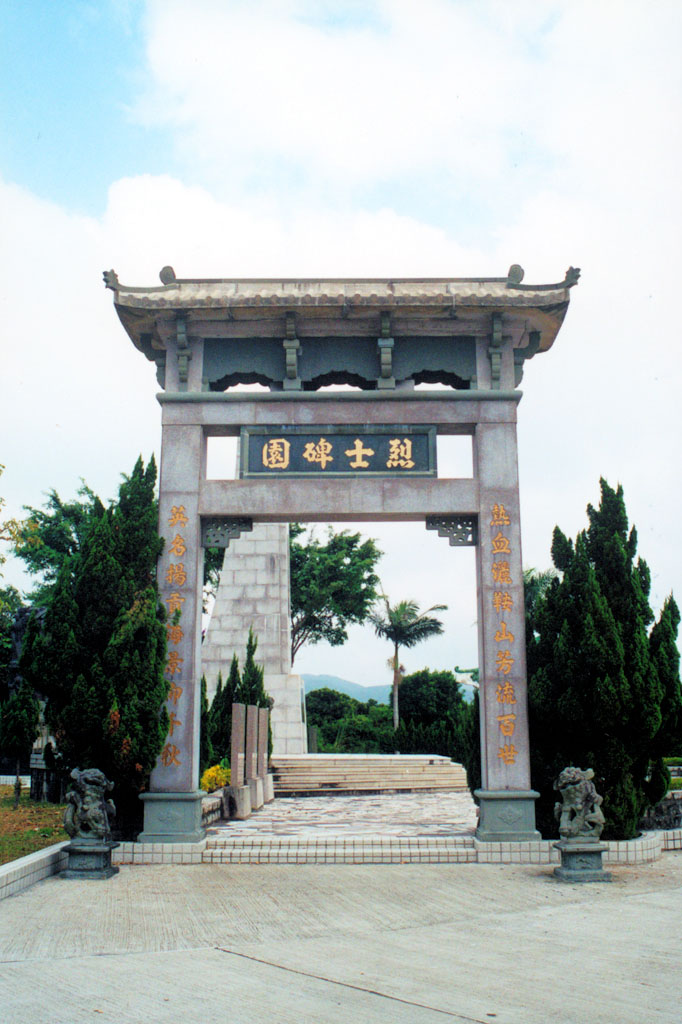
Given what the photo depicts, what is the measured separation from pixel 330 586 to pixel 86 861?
2132cm

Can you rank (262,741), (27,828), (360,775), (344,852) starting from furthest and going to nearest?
(360,775) < (262,741) < (27,828) < (344,852)

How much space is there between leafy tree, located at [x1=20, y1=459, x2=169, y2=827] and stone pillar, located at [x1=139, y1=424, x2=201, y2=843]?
0.72ft

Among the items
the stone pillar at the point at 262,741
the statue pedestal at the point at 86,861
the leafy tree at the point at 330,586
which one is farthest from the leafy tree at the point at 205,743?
the leafy tree at the point at 330,586

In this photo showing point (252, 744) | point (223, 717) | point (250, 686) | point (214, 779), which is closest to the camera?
point (214, 779)

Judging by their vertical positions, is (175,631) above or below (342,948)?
→ above

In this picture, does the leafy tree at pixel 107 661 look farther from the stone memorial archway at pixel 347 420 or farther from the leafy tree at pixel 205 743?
the leafy tree at pixel 205 743

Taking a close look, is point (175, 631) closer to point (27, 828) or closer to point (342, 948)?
point (27, 828)

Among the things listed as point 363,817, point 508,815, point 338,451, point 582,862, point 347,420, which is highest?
point 347,420

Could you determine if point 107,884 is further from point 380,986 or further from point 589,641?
point 589,641

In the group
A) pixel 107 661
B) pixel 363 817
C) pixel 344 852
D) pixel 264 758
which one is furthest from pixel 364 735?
pixel 107 661

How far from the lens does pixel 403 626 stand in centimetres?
2900

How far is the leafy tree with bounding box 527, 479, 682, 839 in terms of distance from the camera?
8.01 m

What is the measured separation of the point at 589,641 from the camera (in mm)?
8008

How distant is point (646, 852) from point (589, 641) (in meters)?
1.98
